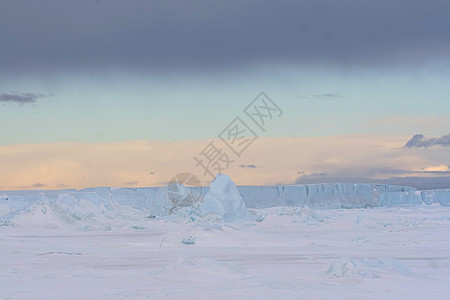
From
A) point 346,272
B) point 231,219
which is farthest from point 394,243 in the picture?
point 231,219

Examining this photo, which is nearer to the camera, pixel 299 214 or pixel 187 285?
pixel 187 285

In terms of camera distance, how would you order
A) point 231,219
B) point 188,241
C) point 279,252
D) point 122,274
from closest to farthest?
point 122,274 < point 279,252 < point 188,241 < point 231,219

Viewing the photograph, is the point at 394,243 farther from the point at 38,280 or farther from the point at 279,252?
the point at 38,280

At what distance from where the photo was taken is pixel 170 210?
31.1 m

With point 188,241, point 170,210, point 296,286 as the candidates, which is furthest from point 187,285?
point 170,210

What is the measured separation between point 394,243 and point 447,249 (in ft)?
6.05

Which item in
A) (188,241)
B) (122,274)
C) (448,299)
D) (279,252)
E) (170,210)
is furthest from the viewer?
(170,210)

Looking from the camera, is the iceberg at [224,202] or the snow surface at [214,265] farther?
the iceberg at [224,202]

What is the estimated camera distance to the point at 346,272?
712 centimetres

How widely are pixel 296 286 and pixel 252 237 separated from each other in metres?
8.86

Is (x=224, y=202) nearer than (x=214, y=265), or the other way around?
(x=214, y=265)

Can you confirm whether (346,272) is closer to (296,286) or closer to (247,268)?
(296,286)

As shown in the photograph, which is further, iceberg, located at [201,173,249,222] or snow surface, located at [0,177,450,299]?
iceberg, located at [201,173,249,222]

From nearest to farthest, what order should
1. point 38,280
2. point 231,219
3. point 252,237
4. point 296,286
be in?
point 296,286, point 38,280, point 252,237, point 231,219
